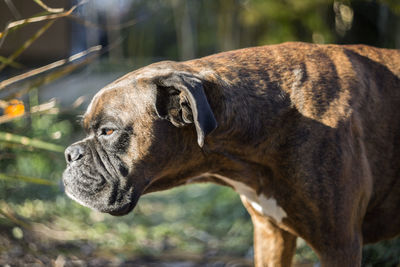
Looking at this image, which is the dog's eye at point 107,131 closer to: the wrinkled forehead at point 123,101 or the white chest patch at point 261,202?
the wrinkled forehead at point 123,101

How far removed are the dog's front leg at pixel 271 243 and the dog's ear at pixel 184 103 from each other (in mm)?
645

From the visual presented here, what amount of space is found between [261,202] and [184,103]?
590 millimetres

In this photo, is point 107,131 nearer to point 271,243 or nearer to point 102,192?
point 102,192

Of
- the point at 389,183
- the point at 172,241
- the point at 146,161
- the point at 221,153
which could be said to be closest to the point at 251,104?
the point at 221,153

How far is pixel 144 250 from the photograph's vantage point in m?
3.88

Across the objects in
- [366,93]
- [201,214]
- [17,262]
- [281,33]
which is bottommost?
[201,214]

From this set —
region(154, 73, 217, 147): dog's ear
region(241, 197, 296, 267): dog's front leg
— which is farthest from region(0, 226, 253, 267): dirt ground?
region(154, 73, 217, 147): dog's ear

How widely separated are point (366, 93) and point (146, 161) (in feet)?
3.20

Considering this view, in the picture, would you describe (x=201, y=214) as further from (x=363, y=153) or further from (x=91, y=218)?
(x=363, y=153)

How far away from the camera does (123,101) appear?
2.00 meters

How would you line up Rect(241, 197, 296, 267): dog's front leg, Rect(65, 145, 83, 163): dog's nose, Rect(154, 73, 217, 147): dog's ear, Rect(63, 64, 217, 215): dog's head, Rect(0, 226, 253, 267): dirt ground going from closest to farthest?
Rect(154, 73, 217, 147): dog's ear, Rect(63, 64, 217, 215): dog's head, Rect(65, 145, 83, 163): dog's nose, Rect(241, 197, 296, 267): dog's front leg, Rect(0, 226, 253, 267): dirt ground

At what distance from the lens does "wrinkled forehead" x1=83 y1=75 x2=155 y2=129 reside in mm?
1986

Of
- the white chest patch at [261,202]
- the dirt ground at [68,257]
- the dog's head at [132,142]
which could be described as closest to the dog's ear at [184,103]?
the dog's head at [132,142]

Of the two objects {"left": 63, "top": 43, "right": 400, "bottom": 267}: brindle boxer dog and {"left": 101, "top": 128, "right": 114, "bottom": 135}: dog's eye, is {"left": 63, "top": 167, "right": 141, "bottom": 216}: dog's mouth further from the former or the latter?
{"left": 101, "top": 128, "right": 114, "bottom": 135}: dog's eye
